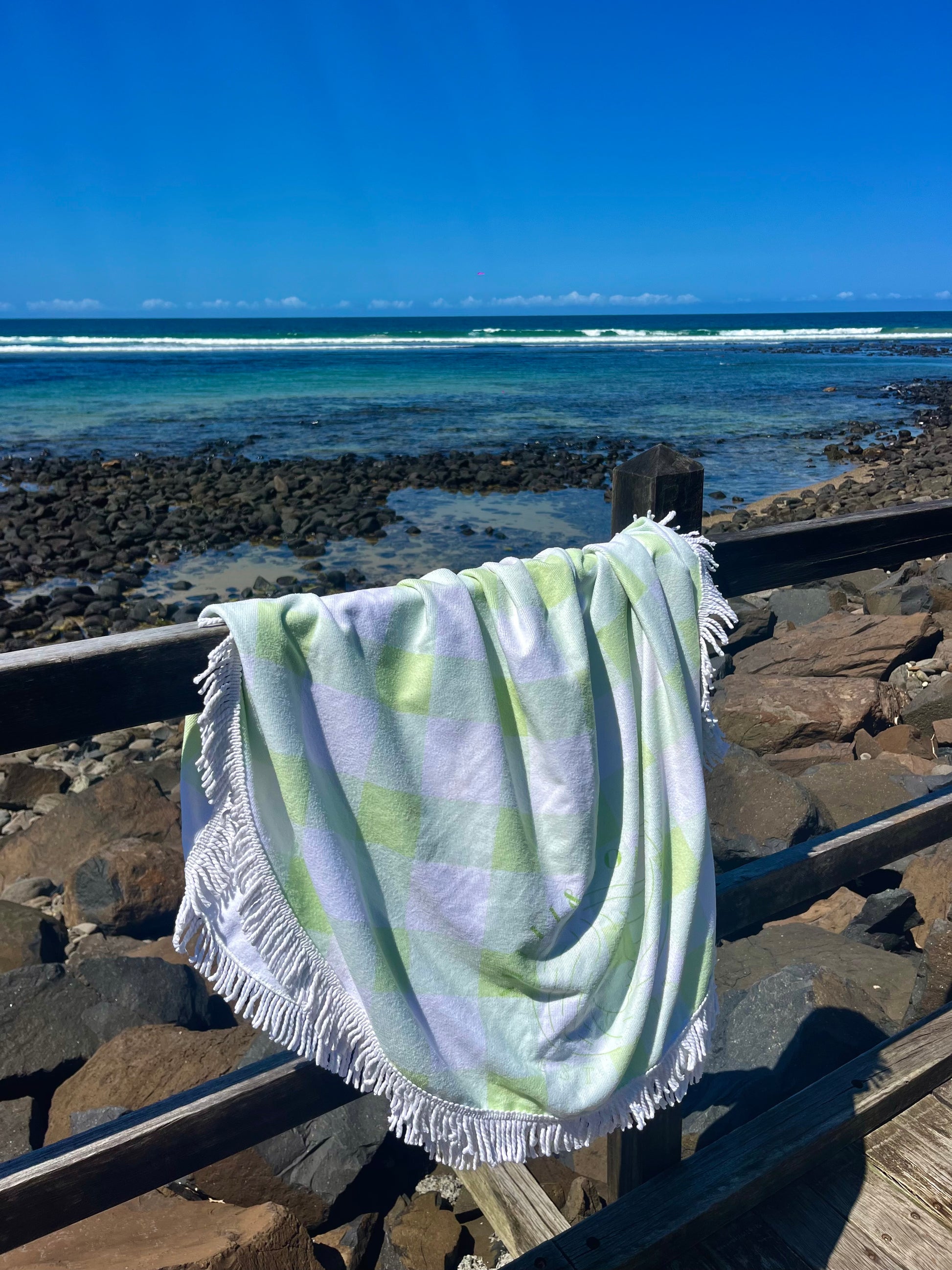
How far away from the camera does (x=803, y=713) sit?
4.87 metres

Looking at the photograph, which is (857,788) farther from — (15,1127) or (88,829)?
(88,829)

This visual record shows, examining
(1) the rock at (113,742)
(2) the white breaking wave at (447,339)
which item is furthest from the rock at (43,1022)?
(2) the white breaking wave at (447,339)

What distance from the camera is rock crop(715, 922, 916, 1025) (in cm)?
291

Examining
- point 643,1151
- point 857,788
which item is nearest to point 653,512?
point 643,1151

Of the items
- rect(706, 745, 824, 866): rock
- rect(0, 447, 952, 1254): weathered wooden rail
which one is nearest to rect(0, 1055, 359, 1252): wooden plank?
rect(0, 447, 952, 1254): weathered wooden rail

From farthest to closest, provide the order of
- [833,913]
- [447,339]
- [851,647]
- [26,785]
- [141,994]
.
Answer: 1. [447,339]
2. [851,647]
3. [26,785]
4. [833,913]
5. [141,994]

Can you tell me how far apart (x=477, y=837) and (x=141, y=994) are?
2332 millimetres

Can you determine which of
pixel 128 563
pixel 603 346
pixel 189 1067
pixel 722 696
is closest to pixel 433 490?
pixel 128 563

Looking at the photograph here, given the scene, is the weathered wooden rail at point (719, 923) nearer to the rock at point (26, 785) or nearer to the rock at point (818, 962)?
the rock at point (818, 962)

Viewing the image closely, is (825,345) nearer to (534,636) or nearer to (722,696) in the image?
(722,696)

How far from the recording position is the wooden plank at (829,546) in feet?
6.16

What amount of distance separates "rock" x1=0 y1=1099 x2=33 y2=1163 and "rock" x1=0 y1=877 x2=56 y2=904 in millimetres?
1679

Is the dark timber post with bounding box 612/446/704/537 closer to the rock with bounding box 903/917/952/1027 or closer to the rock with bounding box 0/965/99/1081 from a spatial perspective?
the rock with bounding box 903/917/952/1027

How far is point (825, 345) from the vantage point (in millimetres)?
56469
